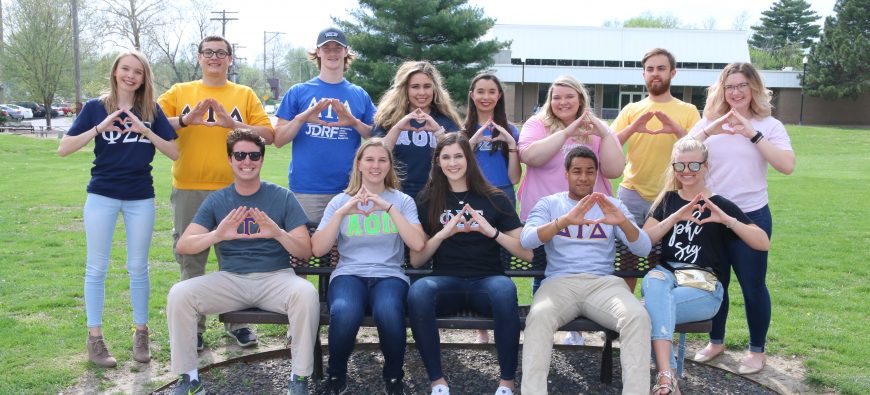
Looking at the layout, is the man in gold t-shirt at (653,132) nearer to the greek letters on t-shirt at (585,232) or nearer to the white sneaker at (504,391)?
the greek letters on t-shirt at (585,232)

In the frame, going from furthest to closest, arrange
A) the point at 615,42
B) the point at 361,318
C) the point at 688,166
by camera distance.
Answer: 1. the point at 615,42
2. the point at 688,166
3. the point at 361,318

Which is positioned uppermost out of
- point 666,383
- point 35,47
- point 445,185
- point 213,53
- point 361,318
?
point 35,47

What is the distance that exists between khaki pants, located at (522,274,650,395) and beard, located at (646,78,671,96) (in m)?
1.56

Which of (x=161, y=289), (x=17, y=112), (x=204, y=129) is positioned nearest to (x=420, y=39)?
(x=161, y=289)

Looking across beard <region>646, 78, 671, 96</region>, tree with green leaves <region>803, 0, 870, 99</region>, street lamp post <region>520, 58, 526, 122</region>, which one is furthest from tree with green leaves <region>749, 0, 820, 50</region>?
beard <region>646, 78, 671, 96</region>

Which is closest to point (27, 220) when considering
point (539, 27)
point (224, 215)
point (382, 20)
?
point (224, 215)

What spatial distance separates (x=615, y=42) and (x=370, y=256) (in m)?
57.5

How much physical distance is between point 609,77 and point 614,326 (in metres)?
52.6

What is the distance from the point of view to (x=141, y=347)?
4703mm

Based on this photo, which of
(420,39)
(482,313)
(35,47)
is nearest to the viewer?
(482,313)

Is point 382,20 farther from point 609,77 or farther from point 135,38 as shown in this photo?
point 135,38

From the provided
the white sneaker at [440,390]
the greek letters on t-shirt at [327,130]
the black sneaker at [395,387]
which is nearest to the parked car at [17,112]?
the greek letters on t-shirt at [327,130]

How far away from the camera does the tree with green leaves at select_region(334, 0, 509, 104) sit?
27828mm

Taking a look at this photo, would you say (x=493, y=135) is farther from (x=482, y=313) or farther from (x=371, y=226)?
(x=482, y=313)
